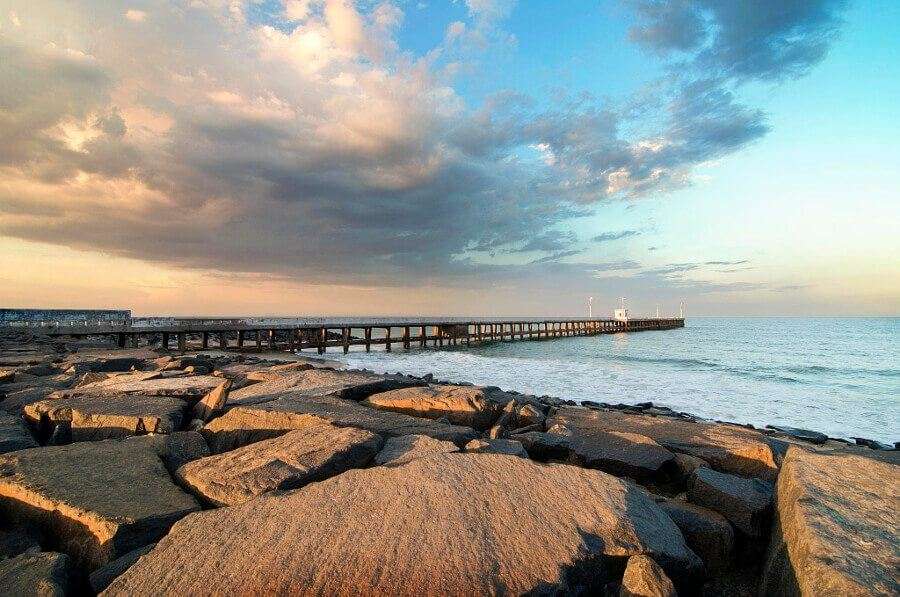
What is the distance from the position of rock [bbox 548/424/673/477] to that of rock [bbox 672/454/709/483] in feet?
0.43

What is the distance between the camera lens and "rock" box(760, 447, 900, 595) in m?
2.01

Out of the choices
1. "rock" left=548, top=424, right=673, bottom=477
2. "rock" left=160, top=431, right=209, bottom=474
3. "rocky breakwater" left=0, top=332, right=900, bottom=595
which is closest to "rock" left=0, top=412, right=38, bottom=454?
"rocky breakwater" left=0, top=332, right=900, bottom=595

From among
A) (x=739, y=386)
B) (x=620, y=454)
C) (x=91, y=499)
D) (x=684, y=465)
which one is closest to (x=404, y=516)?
(x=91, y=499)

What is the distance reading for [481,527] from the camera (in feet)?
8.36

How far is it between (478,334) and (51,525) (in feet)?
157

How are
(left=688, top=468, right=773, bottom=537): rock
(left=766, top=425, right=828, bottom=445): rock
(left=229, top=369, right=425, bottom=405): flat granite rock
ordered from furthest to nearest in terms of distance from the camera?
1. (left=766, top=425, right=828, bottom=445): rock
2. (left=229, top=369, right=425, bottom=405): flat granite rock
3. (left=688, top=468, right=773, bottom=537): rock

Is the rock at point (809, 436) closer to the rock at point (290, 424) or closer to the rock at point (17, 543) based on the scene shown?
the rock at point (290, 424)

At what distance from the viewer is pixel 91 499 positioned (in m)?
2.93

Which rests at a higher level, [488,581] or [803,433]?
[488,581]

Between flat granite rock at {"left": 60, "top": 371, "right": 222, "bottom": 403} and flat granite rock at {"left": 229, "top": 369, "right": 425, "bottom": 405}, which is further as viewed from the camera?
flat granite rock at {"left": 229, "top": 369, "right": 425, "bottom": 405}

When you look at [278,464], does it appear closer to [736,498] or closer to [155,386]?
[736,498]

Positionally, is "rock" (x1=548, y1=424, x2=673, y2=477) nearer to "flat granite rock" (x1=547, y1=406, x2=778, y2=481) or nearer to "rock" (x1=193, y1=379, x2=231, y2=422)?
"flat granite rock" (x1=547, y1=406, x2=778, y2=481)

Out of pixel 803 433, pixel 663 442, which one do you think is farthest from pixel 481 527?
pixel 803 433

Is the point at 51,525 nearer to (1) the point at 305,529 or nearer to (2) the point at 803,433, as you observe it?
(1) the point at 305,529
